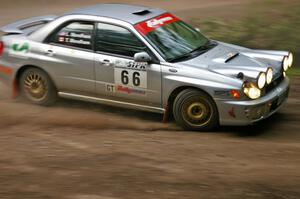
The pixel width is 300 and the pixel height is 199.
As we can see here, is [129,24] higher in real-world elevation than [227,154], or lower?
higher

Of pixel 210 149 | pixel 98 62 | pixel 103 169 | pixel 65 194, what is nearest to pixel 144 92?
pixel 98 62

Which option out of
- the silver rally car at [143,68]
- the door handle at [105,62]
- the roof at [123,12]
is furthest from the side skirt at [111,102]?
the roof at [123,12]

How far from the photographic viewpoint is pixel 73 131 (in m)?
7.27

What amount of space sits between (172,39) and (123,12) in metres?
0.88

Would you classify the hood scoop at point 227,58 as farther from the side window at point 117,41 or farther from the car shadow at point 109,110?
the car shadow at point 109,110

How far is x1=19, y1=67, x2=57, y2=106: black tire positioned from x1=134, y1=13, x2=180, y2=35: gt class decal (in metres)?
1.73

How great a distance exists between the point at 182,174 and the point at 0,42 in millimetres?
4430

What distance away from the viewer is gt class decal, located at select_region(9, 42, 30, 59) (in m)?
8.21

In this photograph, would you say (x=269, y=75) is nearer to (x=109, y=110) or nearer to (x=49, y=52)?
(x=109, y=110)

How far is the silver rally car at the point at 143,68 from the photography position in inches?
273

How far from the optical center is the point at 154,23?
25.4 feet

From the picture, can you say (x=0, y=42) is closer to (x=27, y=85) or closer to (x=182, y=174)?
(x=27, y=85)

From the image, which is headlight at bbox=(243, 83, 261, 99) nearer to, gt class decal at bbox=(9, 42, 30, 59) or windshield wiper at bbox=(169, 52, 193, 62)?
windshield wiper at bbox=(169, 52, 193, 62)

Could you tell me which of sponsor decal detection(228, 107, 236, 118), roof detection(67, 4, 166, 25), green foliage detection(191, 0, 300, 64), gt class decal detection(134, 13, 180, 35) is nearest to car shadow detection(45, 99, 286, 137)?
sponsor decal detection(228, 107, 236, 118)
